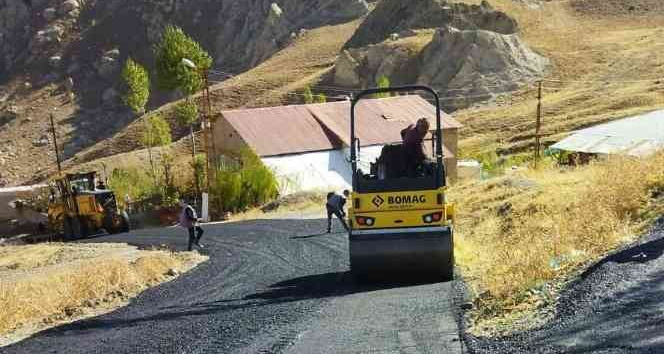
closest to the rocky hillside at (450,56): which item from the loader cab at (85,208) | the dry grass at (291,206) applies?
the dry grass at (291,206)

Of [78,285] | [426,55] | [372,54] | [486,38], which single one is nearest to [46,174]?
[372,54]

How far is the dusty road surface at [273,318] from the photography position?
9.16 meters

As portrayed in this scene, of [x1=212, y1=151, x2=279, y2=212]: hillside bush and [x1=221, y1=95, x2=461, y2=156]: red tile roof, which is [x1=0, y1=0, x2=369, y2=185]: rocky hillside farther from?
[x1=212, y1=151, x2=279, y2=212]: hillside bush

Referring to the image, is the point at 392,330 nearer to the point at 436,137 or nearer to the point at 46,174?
the point at 436,137

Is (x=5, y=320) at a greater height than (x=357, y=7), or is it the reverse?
(x=357, y=7)

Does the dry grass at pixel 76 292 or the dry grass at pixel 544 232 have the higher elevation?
the dry grass at pixel 544 232

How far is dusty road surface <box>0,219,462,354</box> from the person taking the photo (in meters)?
9.16

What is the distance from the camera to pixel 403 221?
12391 millimetres

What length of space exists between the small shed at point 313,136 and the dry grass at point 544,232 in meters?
20.9

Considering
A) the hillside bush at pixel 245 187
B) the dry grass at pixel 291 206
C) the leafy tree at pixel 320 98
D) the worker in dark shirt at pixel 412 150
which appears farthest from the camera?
the leafy tree at pixel 320 98

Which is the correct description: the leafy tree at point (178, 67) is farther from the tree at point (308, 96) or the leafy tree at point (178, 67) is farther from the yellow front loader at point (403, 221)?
the yellow front loader at point (403, 221)

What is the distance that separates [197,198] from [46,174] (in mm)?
35902

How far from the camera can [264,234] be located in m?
24.2

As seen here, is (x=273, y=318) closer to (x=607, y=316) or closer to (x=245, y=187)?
(x=607, y=316)
